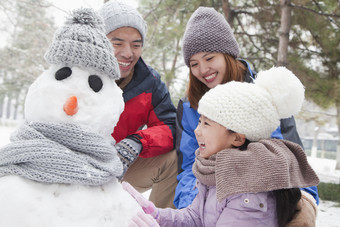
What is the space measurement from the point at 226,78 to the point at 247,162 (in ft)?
2.94

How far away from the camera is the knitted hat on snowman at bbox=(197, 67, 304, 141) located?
133 cm

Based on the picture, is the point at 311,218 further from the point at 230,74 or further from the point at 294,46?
the point at 294,46

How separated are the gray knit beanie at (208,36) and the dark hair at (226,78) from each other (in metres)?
0.08

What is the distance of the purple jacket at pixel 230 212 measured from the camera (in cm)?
125

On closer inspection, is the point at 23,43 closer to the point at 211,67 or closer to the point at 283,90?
the point at 211,67

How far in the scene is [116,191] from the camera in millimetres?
1104

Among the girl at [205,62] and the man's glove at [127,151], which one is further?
the girl at [205,62]

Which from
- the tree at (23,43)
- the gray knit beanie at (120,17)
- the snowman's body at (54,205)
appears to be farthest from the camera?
the tree at (23,43)

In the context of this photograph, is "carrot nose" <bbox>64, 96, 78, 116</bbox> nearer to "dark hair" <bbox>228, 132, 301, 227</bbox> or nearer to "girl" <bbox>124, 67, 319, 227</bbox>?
"girl" <bbox>124, 67, 319, 227</bbox>

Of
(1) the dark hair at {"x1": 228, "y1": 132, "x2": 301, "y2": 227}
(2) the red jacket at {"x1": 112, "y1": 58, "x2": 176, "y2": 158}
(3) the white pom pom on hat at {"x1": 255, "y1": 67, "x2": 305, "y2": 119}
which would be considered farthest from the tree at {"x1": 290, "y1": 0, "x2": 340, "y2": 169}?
(1) the dark hair at {"x1": 228, "y1": 132, "x2": 301, "y2": 227}

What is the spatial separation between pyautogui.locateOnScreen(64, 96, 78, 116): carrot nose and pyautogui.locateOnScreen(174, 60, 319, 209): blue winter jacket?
976 mm

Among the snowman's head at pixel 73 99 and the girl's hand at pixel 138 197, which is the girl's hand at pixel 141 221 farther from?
the snowman's head at pixel 73 99

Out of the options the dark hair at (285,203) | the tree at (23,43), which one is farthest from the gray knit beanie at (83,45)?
the tree at (23,43)

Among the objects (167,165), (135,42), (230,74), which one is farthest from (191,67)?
(167,165)
